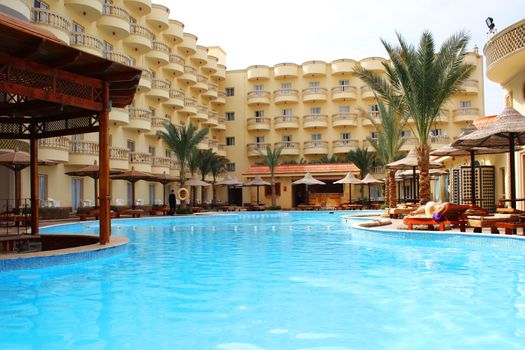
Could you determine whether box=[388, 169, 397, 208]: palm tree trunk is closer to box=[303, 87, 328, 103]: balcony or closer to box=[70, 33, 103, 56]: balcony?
box=[70, 33, 103, 56]: balcony

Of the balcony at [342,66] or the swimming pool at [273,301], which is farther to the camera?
the balcony at [342,66]

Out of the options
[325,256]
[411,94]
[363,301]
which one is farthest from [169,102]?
[363,301]

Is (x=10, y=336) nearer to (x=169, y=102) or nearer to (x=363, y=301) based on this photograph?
(x=363, y=301)

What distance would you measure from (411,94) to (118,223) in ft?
45.6

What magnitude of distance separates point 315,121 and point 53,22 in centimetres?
3076

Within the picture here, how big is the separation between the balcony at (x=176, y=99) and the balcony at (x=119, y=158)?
10.3 metres

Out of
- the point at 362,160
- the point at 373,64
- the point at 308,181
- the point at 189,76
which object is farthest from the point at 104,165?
the point at 373,64

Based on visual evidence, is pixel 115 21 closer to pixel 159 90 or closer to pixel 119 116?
pixel 119 116

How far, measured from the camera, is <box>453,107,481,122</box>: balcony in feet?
153

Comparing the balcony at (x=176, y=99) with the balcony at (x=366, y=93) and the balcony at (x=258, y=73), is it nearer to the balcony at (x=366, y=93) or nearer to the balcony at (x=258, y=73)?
the balcony at (x=258, y=73)

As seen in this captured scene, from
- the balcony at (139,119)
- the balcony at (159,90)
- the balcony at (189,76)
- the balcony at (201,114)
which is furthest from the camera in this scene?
the balcony at (201,114)

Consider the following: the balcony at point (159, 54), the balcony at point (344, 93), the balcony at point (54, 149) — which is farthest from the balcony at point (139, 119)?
the balcony at point (344, 93)

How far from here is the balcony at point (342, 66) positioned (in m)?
49.7

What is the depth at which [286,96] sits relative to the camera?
50.1 metres
